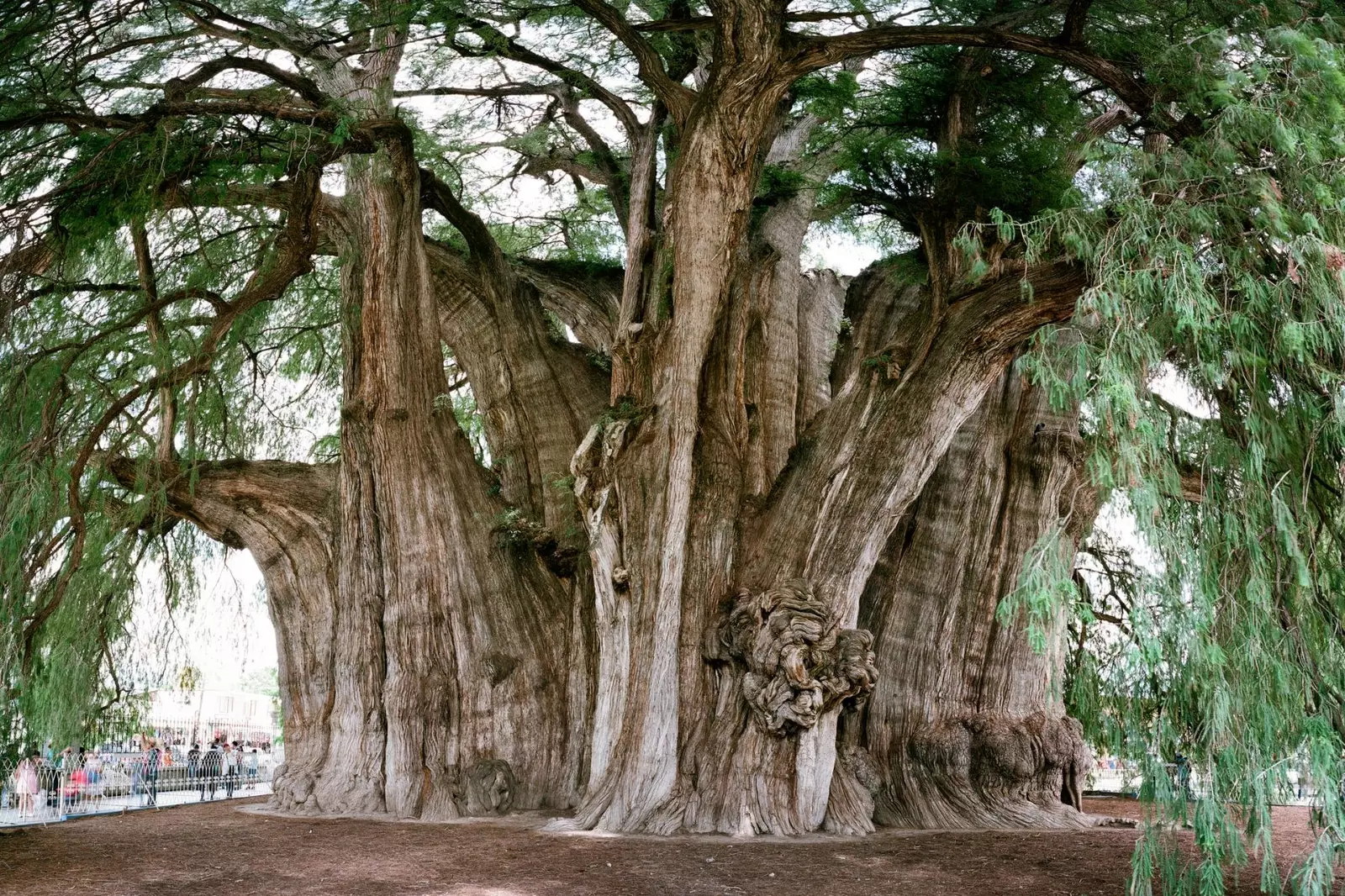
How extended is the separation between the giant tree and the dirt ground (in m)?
0.68

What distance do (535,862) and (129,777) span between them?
800cm

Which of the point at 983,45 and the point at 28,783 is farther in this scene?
the point at 28,783

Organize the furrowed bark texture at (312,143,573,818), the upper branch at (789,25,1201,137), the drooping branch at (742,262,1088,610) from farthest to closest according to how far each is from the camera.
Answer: the furrowed bark texture at (312,143,573,818) → the drooping branch at (742,262,1088,610) → the upper branch at (789,25,1201,137)

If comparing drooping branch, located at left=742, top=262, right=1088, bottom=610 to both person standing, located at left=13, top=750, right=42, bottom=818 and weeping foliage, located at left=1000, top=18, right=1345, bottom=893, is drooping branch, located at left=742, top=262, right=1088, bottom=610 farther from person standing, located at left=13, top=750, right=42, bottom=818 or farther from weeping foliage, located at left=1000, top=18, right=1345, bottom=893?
person standing, located at left=13, top=750, right=42, bottom=818

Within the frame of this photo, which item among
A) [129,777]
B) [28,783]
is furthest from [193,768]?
[28,783]

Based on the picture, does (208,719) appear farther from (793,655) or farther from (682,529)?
(793,655)

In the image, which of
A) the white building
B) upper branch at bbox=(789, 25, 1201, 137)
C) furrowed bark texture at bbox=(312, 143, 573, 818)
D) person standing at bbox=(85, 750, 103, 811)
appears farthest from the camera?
the white building

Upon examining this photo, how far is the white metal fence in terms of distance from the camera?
9500 mm

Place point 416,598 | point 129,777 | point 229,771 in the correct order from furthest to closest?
point 229,771 → point 129,777 → point 416,598

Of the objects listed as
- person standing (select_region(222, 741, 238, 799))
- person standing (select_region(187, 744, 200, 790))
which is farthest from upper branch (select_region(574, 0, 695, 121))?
person standing (select_region(187, 744, 200, 790))

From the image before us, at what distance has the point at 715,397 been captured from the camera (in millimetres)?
8328

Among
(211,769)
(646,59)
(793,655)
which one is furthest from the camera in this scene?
(211,769)

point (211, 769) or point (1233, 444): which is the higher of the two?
point (1233, 444)

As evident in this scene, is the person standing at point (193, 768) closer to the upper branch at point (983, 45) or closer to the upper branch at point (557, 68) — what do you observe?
the upper branch at point (557, 68)
